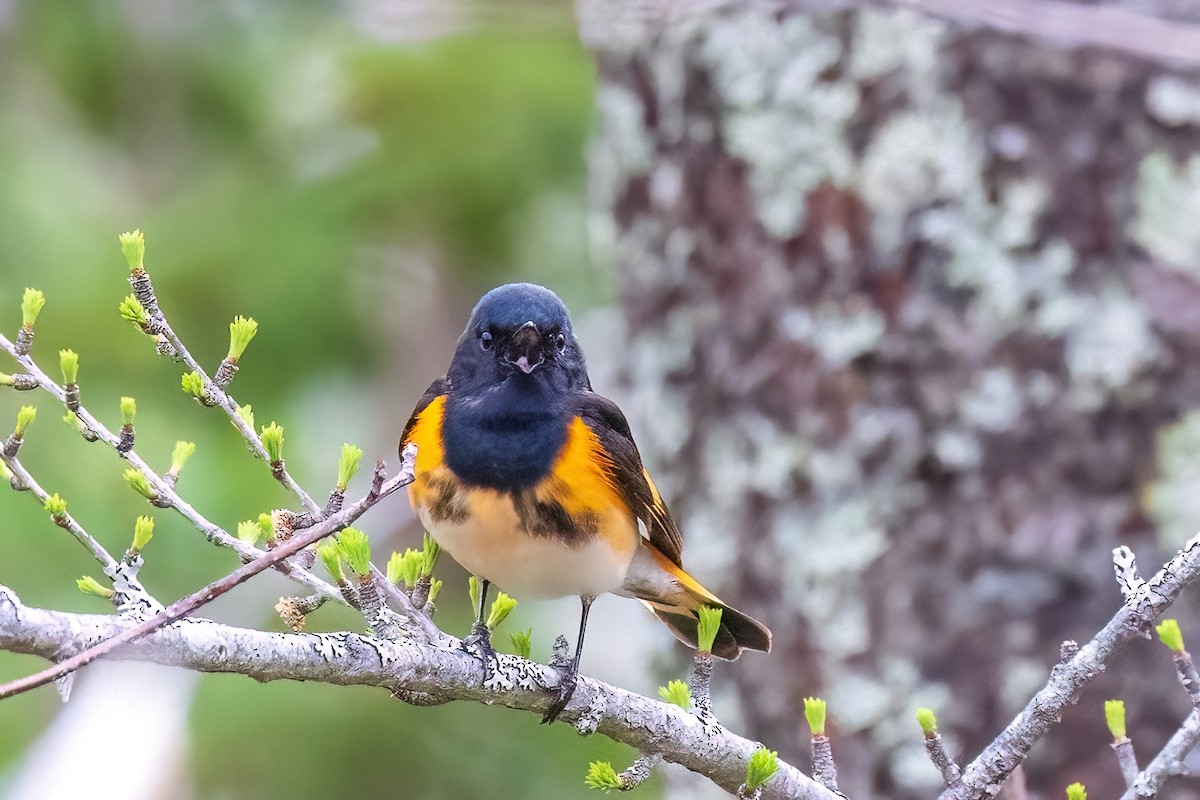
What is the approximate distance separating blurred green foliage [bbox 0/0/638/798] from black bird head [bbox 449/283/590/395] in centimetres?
163

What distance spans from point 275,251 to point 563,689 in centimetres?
268

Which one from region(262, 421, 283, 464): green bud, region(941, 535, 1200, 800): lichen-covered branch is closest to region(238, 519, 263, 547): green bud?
region(262, 421, 283, 464): green bud

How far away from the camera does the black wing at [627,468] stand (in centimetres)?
270

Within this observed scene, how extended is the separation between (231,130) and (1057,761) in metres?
4.03

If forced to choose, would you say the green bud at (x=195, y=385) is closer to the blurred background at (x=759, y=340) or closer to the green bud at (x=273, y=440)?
the green bud at (x=273, y=440)

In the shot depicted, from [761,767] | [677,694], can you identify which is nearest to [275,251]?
[677,694]

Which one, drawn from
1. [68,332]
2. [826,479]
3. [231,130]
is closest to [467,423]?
[826,479]

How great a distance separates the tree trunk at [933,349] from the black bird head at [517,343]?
3.38 feet

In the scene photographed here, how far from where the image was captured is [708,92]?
145 inches

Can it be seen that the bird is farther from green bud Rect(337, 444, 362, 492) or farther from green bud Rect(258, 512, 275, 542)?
green bud Rect(337, 444, 362, 492)

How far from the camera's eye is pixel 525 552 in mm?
2564

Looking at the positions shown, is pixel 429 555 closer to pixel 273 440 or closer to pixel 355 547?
pixel 355 547

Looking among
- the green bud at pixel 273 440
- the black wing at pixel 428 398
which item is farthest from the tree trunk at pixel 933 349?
the green bud at pixel 273 440

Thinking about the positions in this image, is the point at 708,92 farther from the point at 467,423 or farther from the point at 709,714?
the point at 709,714
